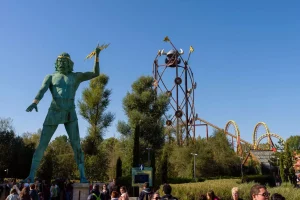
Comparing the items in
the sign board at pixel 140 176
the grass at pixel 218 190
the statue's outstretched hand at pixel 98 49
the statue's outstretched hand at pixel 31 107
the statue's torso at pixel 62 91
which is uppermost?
the statue's outstretched hand at pixel 98 49

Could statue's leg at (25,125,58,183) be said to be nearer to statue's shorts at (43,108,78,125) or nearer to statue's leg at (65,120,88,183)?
statue's shorts at (43,108,78,125)

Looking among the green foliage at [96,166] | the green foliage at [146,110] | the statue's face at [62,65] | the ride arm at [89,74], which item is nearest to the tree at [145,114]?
the green foliage at [146,110]

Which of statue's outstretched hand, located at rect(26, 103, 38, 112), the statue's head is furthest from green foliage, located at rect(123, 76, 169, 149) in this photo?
statue's outstretched hand, located at rect(26, 103, 38, 112)

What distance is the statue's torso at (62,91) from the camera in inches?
480

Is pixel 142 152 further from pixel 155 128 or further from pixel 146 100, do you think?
pixel 146 100

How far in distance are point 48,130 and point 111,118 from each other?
67.4 feet

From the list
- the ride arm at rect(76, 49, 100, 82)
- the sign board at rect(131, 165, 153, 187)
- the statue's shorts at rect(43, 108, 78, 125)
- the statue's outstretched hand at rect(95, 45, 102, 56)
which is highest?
the statue's outstretched hand at rect(95, 45, 102, 56)

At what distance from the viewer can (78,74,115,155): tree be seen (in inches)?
1249

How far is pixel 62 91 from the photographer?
12.2 m

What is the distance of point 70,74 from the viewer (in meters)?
12.6

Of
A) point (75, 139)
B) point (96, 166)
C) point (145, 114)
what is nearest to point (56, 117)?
point (75, 139)

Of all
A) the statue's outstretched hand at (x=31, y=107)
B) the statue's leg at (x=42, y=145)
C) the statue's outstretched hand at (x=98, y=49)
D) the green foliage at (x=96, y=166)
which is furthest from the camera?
the green foliage at (x=96, y=166)

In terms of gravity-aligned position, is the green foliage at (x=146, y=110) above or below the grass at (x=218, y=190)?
above

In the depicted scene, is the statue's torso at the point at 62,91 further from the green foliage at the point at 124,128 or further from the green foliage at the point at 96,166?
the green foliage at the point at 124,128
